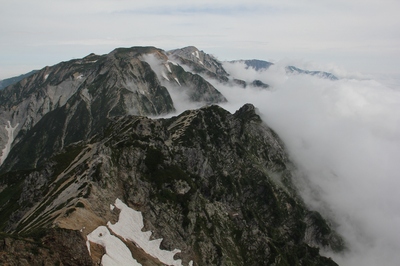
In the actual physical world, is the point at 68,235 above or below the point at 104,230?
above

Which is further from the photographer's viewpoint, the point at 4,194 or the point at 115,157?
the point at 4,194

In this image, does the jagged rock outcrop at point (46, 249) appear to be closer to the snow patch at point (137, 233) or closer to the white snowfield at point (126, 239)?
the white snowfield at point (126, 239)

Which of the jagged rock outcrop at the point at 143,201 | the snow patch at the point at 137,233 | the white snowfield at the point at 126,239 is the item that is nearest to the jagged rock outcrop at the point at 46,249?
the white snowfield at the point at 126,239

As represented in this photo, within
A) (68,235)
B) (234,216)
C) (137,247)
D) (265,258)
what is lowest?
(265,258)

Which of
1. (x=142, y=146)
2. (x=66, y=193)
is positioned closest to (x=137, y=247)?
(x=66, y=193)

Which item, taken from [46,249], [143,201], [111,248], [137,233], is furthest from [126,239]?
[46,249]

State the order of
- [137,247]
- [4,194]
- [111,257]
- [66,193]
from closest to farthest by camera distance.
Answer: [111,257], [137,247], [66,193], [4,194]

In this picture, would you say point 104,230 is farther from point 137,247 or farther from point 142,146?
point 142,146

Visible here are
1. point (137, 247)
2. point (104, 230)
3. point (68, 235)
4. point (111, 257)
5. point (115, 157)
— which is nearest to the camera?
point (68, 235)

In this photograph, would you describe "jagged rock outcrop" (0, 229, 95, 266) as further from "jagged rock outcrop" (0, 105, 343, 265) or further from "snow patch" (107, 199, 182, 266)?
"snow patch" (107, 199, 182, 266)
